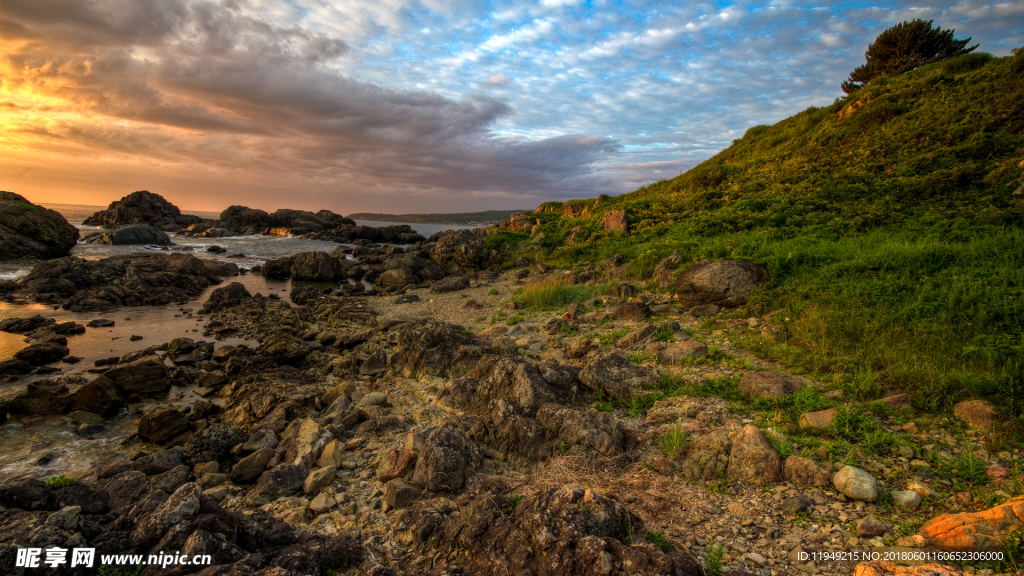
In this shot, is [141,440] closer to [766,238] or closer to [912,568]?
[912,568]

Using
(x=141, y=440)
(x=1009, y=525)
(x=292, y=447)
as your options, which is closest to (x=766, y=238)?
(x=1009, y=525)

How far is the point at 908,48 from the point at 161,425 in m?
51.1

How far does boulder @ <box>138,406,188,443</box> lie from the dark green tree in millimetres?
47389

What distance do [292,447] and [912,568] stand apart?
7.86 meters

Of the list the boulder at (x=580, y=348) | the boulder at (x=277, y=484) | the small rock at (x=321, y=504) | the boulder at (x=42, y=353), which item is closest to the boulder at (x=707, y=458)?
the boulder at (x=580, y=348)

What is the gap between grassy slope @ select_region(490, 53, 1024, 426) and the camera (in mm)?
6977

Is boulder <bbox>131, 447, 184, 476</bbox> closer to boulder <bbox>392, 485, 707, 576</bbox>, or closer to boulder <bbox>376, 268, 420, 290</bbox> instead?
boulder <bbox>392, 485, 707, 576</bbox>

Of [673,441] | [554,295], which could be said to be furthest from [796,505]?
[554,295]

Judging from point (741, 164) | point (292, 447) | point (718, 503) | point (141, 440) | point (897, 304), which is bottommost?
point (141, 440)

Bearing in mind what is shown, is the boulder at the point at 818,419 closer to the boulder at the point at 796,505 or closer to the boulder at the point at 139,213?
the boulder at the point at 796,505

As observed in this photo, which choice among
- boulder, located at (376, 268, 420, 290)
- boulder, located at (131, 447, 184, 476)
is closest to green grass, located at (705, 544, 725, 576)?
boulder, located at (131, 447, 184, 476)

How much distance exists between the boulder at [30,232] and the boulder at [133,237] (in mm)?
10836

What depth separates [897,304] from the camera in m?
8.39

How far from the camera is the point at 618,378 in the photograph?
7.71 meters
